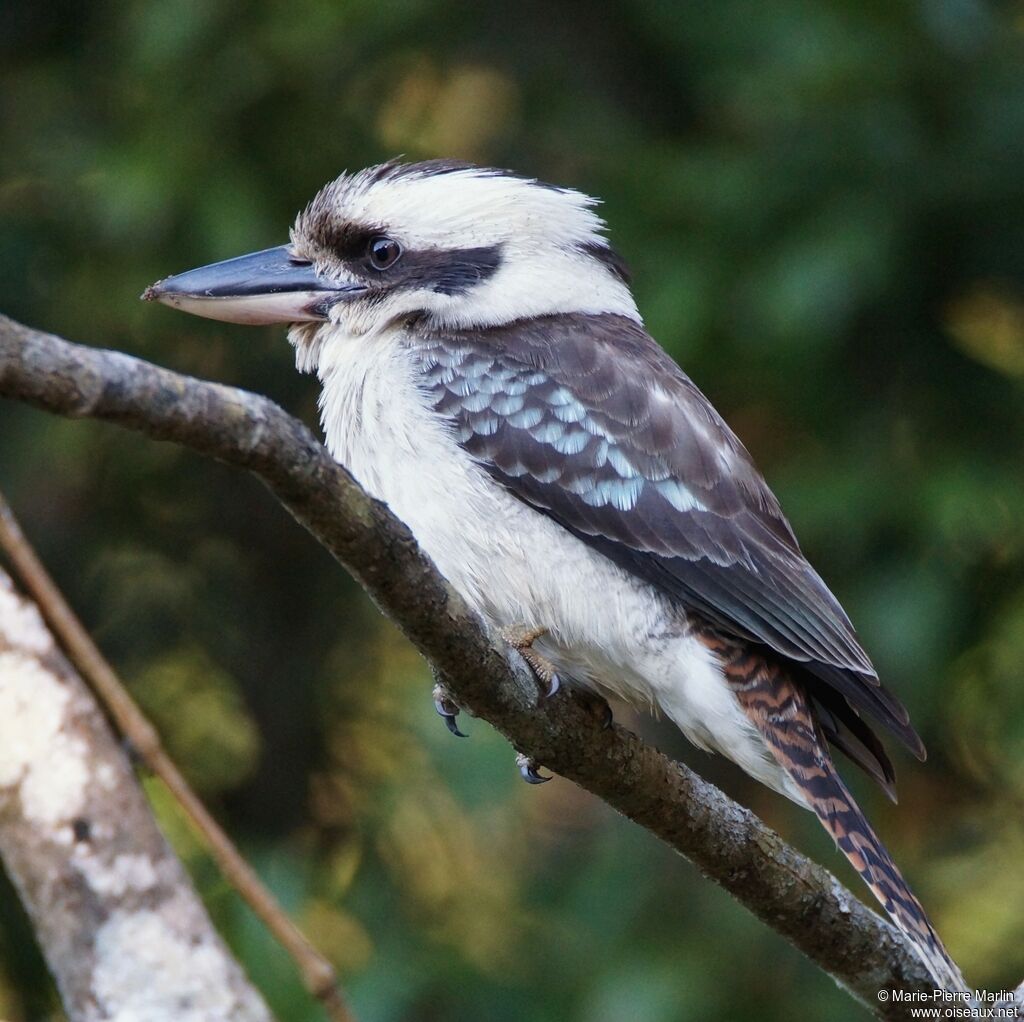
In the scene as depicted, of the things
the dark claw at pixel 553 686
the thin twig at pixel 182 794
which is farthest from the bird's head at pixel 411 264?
the thin twig at pixel 182 794

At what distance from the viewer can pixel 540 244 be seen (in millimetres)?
2637

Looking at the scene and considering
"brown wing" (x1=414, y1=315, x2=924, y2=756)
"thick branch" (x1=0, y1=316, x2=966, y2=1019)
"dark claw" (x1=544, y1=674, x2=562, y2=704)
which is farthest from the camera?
"brown wing" (x1=414, y1=315, x2=924, y2=756)

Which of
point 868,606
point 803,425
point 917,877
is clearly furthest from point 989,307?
point 917,877

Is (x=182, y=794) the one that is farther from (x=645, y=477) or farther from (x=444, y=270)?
(x=444, y=270)

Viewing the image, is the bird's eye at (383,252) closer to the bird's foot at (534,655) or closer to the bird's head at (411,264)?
the bird's head at (411,264)

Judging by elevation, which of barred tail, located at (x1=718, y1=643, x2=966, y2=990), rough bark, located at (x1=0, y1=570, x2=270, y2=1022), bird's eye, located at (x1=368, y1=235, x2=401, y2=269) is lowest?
barred tail, located at (x1=718, y1=643, x2=966, y2=990)

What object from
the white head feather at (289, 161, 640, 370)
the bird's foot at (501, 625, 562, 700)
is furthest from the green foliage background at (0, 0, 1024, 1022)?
the bird's foot at (501, 625, 562, 700)

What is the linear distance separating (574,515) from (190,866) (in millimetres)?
1284

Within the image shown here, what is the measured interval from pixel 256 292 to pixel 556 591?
0.73 m

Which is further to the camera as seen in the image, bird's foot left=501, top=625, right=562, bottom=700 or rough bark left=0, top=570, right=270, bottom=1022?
bird's foot left=501, top=625, right=562, bottom=700

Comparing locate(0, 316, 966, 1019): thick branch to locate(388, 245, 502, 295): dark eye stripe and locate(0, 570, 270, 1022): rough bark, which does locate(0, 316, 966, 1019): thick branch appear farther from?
locate(388, 245, 502, 295): dark eye stripe

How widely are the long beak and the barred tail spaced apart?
841 millimetres

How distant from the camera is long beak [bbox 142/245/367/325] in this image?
8.18 ft

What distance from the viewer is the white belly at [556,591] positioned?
7.20 feet
